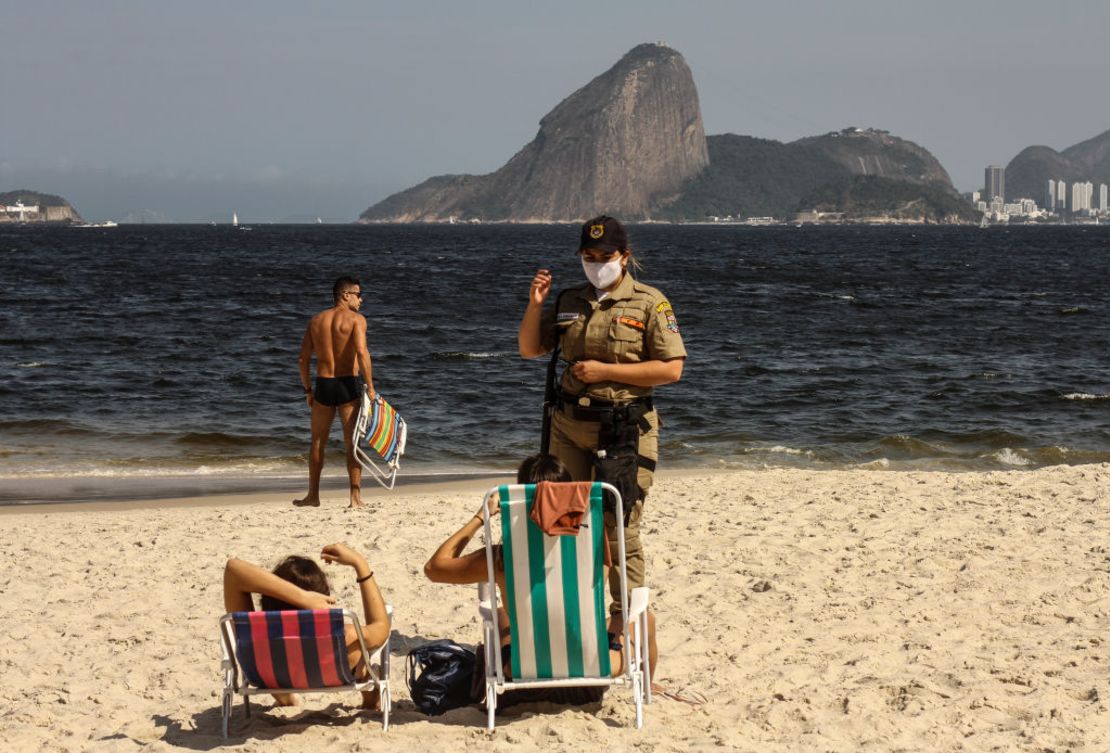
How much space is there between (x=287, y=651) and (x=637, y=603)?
4.35 feet

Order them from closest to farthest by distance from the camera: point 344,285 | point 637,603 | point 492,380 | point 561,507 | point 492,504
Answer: point 561,507 < point 492,504 < point 637,603 < point 344,285 < point 492,380

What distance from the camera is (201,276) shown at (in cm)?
5103

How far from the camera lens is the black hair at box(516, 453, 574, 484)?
16.0ft

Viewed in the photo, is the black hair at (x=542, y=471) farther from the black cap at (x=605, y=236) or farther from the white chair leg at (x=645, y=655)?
the black cap at (x=605, y=236)

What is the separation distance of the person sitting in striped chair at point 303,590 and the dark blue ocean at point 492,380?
22.8 feet

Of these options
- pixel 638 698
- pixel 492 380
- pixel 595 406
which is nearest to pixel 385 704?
pixel 638 698

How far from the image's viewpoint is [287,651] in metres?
4.82

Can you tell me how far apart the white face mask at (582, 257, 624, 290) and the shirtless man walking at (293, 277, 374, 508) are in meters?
4.65

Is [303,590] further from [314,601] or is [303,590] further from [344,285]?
[344,285]

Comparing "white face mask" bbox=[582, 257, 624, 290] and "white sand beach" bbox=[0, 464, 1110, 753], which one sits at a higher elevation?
"white face mask" bbox=[582, 257, 624, 290]

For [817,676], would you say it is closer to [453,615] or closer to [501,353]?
[453,615]

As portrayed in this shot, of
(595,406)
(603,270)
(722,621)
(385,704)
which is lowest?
(722,621)

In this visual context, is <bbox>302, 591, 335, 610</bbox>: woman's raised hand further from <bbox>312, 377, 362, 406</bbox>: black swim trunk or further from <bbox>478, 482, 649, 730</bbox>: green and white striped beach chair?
<bbox>312, 377, 362, 406</bbox>: black swim trunk

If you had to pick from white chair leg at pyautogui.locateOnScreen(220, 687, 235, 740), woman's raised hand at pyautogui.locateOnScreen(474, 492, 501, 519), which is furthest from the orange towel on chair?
white chair leg at pyautogui.locateOnScreen(220, 687, 235, 740)
